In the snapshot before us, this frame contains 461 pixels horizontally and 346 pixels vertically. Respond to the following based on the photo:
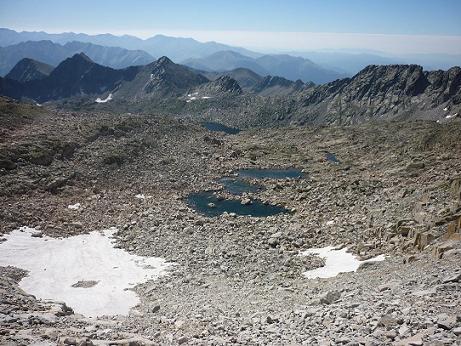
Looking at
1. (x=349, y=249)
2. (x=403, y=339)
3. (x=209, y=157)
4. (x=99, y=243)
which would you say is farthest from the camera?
(x=209, y=157)

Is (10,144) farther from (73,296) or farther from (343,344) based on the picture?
(343,344)

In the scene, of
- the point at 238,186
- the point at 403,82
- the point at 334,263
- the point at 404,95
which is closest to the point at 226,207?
the point at 238,186

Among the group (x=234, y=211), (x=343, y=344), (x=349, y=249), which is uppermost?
(x=343, y=344)

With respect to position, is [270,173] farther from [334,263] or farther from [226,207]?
[334,263]

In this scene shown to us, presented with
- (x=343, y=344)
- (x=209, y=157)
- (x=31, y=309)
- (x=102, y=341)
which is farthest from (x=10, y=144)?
(x=343, y=344)

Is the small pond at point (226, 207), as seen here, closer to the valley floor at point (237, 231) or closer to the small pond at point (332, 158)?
the valley floor at point (237, 231)

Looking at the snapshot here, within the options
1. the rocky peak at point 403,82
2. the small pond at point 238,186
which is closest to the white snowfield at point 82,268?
the small pond at point 238,186
